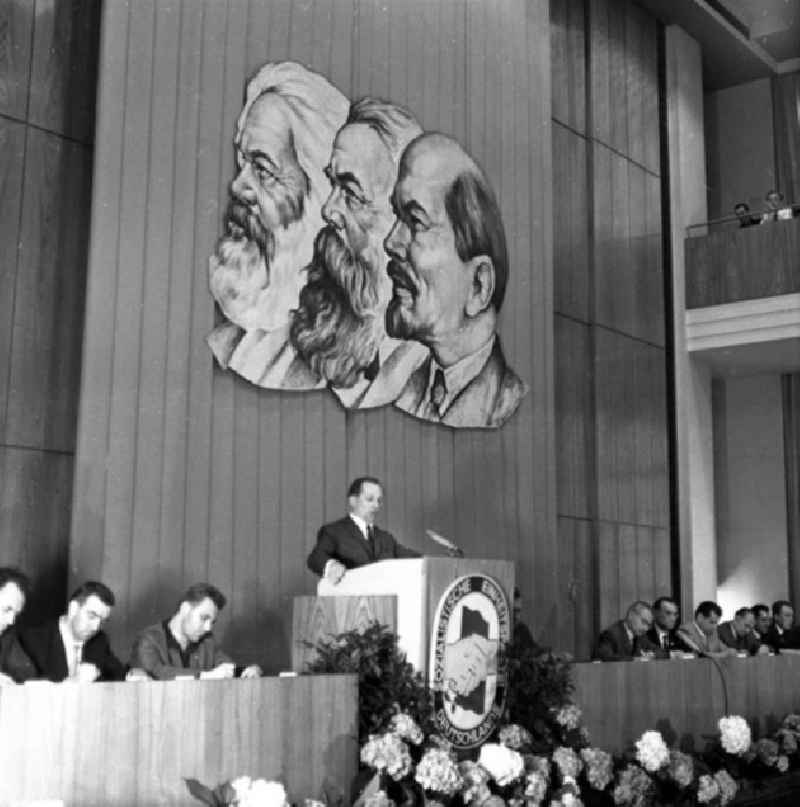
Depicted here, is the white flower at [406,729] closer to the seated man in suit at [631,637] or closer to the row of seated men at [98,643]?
the row of seated men at [98,643]

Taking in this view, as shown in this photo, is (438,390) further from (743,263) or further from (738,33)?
(738,33)

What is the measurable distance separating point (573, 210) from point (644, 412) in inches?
79.7

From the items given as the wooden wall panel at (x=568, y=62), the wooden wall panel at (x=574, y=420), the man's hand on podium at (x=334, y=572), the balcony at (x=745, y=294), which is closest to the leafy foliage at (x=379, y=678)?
the man's hand on podium at (x=334, y=572)

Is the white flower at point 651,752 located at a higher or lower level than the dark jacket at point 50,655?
lower

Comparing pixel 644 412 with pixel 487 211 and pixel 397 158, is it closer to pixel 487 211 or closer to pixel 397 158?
pixel 487 211

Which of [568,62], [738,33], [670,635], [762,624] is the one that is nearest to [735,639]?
[762,624]

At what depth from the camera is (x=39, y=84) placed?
6016 millimetres

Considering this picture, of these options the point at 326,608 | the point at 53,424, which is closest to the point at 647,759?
the point at 326,608

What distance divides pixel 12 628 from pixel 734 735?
3.40 metres

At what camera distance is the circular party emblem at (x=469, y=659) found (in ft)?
14.2

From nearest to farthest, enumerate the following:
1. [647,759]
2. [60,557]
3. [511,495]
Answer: [647,759], [60,557], [511,495]

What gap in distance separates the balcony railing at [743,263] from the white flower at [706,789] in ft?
21.2

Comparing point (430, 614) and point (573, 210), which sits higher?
point (573, 210)

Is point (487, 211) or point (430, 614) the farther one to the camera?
point (487, 211)
